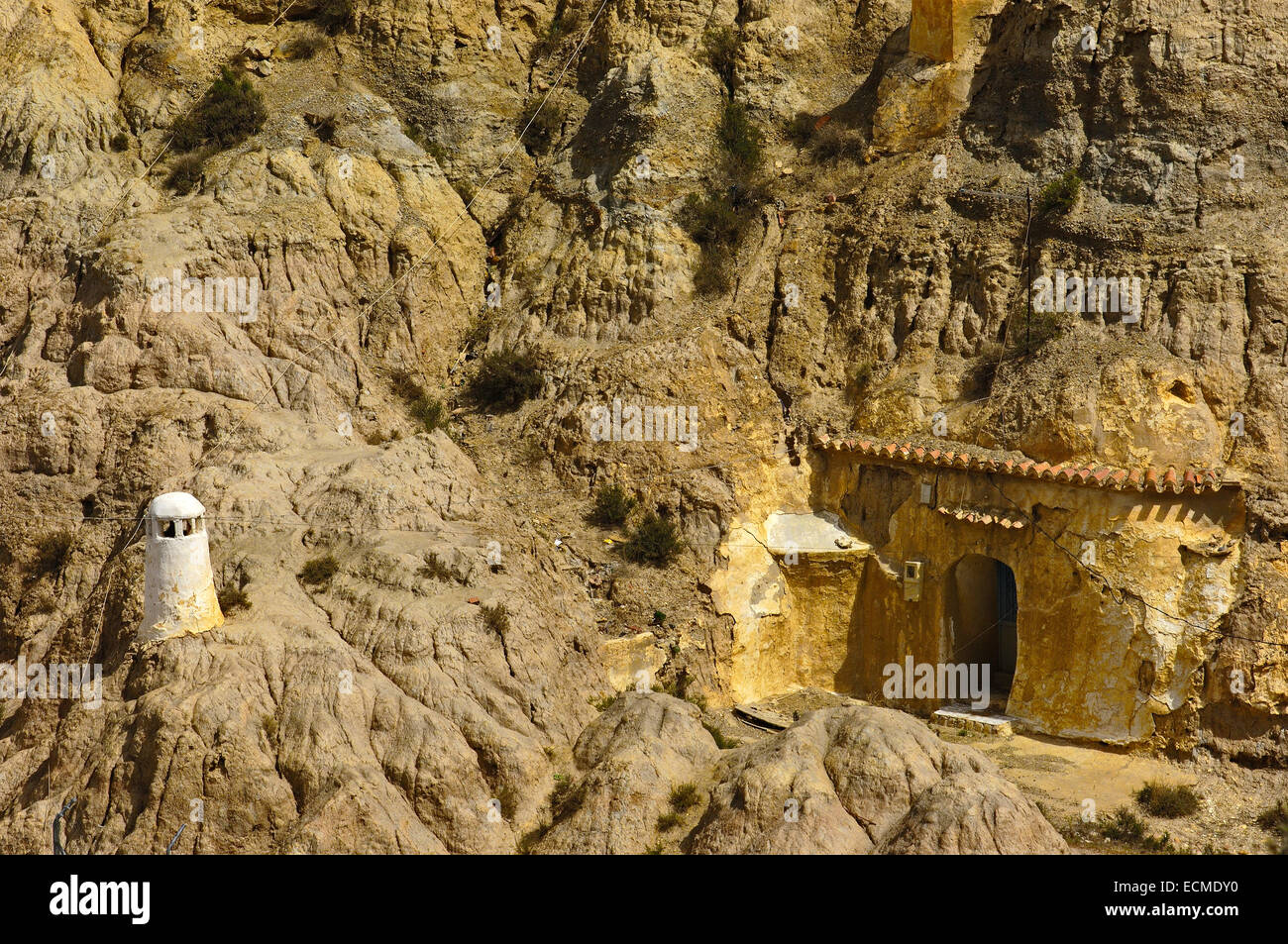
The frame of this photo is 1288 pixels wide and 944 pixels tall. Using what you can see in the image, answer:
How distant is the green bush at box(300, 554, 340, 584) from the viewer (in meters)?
22.0

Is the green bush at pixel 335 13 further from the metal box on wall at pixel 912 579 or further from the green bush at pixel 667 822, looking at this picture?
the green bush at pixel 667 822

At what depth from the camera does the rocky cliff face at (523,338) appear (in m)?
19.9

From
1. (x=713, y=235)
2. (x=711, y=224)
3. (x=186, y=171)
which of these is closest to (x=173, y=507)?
(x=186, y=171)

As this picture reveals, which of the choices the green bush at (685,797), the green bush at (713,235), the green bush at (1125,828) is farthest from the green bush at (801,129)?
the green bush at (685,797)

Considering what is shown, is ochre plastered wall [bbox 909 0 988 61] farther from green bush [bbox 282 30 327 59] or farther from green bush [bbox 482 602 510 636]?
green bush [bbox 482 602 510 636]

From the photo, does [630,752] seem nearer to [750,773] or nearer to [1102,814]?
[750,773]

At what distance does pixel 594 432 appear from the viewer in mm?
26375

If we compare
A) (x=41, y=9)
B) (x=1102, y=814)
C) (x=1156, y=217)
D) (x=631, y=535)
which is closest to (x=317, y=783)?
(x=631, y=535)

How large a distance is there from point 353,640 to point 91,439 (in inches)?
254

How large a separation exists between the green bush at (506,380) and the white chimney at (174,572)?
8.35m

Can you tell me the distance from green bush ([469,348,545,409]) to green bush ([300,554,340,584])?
21.2 feet

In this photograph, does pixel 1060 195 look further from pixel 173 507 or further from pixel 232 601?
pixel 173 507

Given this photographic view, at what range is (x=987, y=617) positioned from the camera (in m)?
26.5

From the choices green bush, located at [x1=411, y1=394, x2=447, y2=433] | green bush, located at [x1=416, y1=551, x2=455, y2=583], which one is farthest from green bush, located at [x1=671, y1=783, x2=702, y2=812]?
green bush, located at [x1=411, y1=394, x2=447, y2=433]
